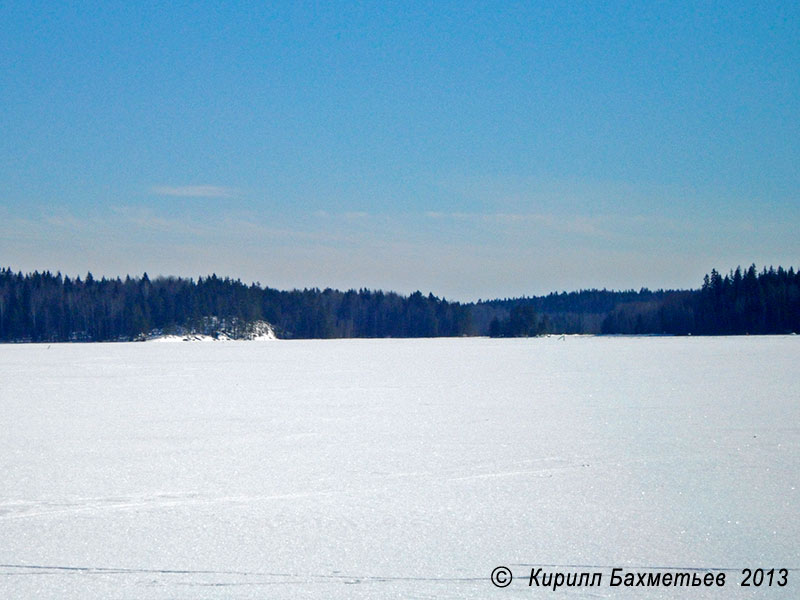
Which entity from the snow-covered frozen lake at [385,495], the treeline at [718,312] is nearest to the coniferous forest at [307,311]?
the treeline at [718,312]

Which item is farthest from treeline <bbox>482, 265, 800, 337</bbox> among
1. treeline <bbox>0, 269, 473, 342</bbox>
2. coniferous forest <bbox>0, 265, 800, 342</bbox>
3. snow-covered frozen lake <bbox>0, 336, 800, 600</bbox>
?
snow-covered frozen lake <bbox>0, 336, 800, 600</bbox>

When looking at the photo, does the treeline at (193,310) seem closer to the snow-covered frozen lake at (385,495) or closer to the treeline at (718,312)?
the treeline at (718,312)

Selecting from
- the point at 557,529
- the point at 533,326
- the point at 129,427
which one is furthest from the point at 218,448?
the point at 533,326

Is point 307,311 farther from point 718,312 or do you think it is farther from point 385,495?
point 385,495

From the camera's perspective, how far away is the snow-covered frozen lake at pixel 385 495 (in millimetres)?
4133

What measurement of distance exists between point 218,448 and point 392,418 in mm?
3038

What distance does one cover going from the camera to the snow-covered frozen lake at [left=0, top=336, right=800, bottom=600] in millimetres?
4133

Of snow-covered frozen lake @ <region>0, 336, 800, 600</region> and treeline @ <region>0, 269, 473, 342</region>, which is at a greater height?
treeline @ <region>0, 269, 473, 342</region>

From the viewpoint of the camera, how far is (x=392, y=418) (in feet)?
34.3

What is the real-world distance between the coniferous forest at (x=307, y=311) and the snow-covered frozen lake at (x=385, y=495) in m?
77.0

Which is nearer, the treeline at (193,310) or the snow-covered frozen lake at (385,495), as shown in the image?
the snow-covered frozen lake at (385,495)

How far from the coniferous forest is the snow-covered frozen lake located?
76965mm

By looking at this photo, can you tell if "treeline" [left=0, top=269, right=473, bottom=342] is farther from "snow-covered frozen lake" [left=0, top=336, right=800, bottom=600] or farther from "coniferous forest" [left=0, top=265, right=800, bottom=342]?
"snow-covered frozen lake" [left=0, top=336, right=800, bottom=600]

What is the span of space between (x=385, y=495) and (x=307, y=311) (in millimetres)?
102559
